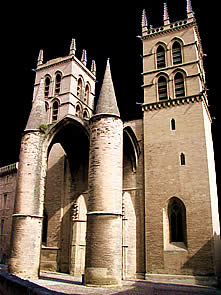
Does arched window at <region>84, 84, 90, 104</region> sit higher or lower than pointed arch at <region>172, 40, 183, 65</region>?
higher

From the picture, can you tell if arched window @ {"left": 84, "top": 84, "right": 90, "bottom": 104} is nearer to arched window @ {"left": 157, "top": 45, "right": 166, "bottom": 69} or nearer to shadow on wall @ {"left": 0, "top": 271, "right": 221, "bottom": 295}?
arched window @ {"left": 157, "top": 45, "right": 166, "bottom": 69}

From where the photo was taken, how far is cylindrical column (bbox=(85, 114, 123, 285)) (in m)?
12.6

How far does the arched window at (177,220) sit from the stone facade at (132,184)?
0.17 ft

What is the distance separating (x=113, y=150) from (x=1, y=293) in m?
7.91

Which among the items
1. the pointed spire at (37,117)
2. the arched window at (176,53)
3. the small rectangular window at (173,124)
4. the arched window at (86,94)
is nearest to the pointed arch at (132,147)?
the small rectangular window at (173,124)

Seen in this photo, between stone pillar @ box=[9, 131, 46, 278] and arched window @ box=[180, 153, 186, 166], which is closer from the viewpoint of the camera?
stone pillar @ box=[9, 131, 46, 278]

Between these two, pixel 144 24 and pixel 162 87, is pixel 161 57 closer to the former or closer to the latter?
pixel 162 87

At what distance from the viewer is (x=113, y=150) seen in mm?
14477

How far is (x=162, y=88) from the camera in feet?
64.5

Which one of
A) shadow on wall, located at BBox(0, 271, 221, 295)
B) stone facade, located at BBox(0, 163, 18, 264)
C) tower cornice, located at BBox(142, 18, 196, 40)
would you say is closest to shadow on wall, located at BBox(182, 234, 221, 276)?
shadow on wall, located at BBox(0, 271, 221, 295)

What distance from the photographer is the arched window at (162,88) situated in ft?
63.6

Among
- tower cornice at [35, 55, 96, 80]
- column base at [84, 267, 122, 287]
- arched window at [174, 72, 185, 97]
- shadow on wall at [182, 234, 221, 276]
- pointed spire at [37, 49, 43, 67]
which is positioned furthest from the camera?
pointed spire at [37, 49, 43, 67]

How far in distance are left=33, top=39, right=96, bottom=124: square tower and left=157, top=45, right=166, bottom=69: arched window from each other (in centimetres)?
860

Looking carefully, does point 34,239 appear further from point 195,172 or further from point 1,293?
point 195,172
